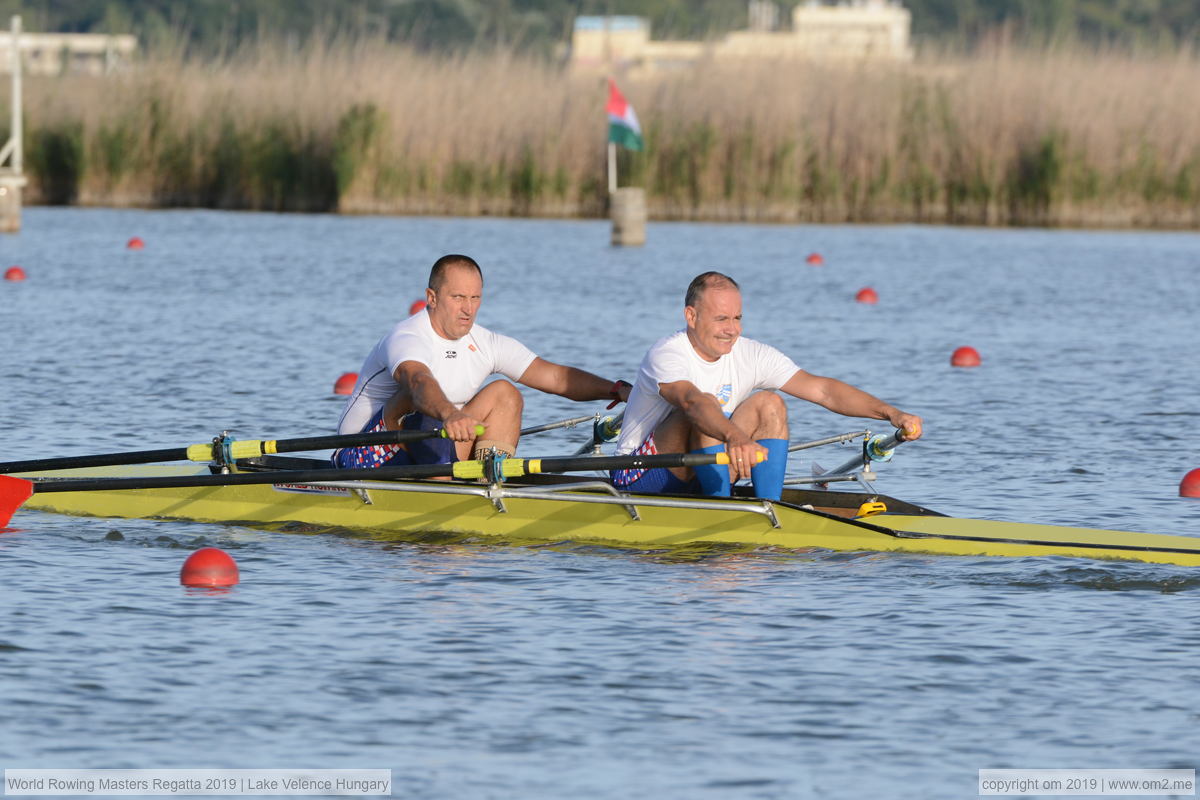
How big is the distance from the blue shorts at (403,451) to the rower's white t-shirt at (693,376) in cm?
89

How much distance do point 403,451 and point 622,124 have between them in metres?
19.7

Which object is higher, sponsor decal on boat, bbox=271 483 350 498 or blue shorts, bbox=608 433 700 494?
blue shorts, bbox=608 433 700 494

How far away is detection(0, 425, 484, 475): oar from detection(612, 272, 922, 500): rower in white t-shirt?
0.82 m

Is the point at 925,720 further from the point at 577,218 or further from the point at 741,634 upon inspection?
the point at 577,218

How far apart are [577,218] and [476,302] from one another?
23607 millimetres

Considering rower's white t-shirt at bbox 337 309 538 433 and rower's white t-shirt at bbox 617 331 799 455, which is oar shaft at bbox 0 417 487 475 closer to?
rower's white t-shirt at bbox 337 309 538 433

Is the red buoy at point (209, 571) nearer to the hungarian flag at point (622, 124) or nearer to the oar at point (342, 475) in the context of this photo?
the oar at point (342, 475)

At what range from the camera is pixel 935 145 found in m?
30.4

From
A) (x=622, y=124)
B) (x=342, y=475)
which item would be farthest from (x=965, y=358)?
(x=622, y=124)

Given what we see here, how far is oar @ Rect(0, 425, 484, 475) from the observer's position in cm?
923

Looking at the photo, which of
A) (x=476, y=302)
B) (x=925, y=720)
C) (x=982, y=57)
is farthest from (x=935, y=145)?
(x=925, y=720)

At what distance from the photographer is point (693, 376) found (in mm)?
9008

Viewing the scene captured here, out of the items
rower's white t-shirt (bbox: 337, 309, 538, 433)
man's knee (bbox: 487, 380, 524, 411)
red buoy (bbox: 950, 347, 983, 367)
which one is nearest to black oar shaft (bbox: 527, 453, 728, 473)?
man's knee (bbox: 487, 380, 524, 411)

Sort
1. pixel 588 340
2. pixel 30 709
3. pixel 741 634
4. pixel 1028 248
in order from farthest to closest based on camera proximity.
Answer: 1. pixel 1028 248
2. pixel 588 340
3. pixel 741 634
4. pixel 30 709
